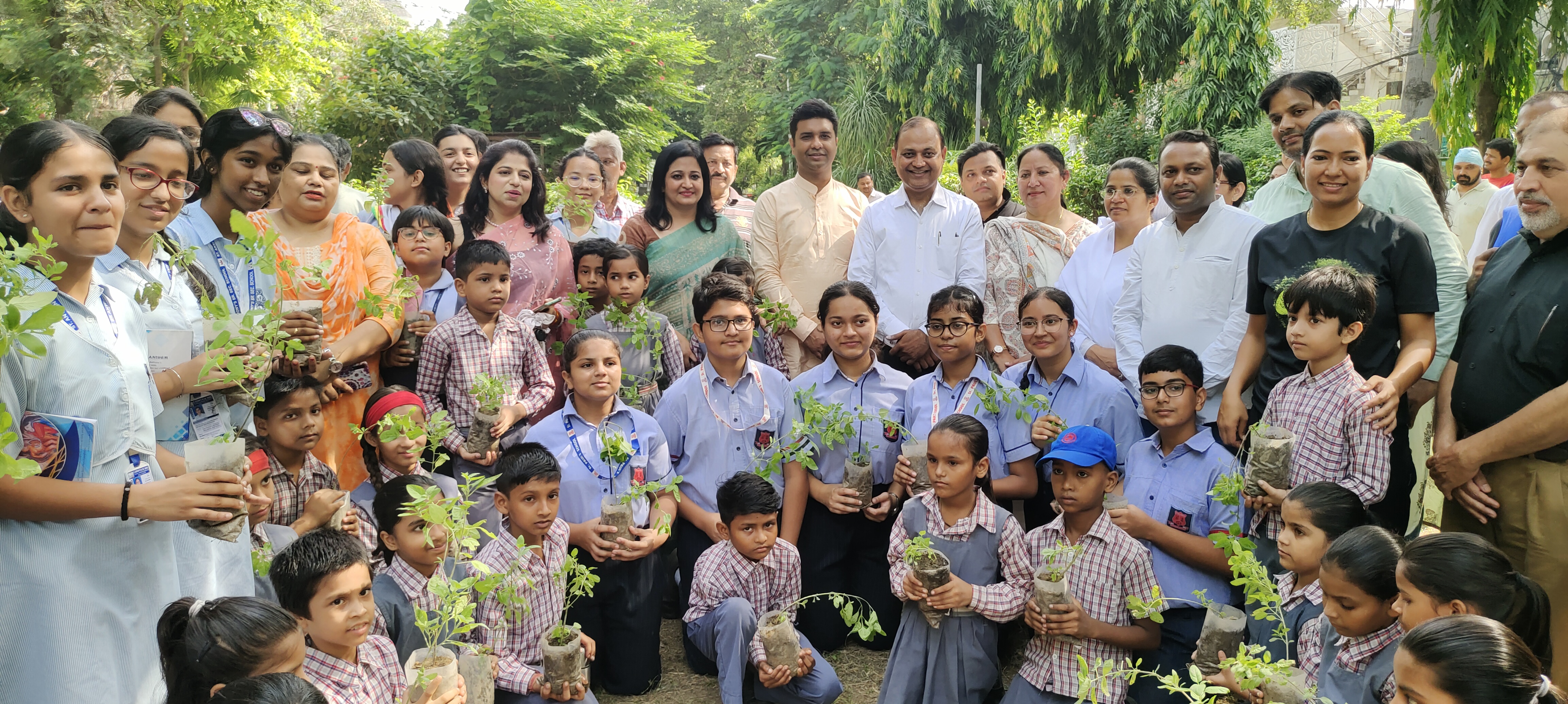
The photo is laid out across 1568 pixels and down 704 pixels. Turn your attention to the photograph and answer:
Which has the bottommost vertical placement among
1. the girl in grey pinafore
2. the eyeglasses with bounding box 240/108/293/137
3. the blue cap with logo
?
the girl in grey pinafore

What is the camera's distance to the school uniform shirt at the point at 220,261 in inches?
144

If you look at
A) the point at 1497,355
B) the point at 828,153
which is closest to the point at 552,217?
the point at 828,153

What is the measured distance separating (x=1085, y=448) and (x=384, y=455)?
2.92 meters

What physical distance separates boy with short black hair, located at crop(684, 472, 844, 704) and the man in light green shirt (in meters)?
2.63

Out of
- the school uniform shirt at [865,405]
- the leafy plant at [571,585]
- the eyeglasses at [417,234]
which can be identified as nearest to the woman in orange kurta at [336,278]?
the eyeglasses at [417,234]

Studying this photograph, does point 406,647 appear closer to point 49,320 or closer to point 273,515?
point 273,515

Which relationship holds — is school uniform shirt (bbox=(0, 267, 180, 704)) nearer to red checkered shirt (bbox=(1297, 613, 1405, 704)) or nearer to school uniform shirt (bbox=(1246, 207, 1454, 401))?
red checkered shirt (bbox=(1297, 613, 1405, 704))

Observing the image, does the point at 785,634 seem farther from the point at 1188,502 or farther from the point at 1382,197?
the point at 1382,197

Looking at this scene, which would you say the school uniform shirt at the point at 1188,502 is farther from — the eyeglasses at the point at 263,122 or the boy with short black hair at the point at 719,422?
the eyeglasses at the point at 263,122

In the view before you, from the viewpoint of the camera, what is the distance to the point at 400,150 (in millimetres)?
5836

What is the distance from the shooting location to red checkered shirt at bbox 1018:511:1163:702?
12.5 ft

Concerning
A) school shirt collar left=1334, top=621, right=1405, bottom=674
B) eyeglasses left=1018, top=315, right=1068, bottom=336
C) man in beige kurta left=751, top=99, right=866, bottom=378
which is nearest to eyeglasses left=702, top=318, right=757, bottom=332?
man in beige kurta left=751, top=99, right=866, bottom=378

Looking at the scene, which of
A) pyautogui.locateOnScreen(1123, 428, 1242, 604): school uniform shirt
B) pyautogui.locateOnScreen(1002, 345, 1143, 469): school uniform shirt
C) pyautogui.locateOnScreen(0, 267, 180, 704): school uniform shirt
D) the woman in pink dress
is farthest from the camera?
the woman in pink dress

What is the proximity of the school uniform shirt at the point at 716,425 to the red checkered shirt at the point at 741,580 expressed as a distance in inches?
19.0
